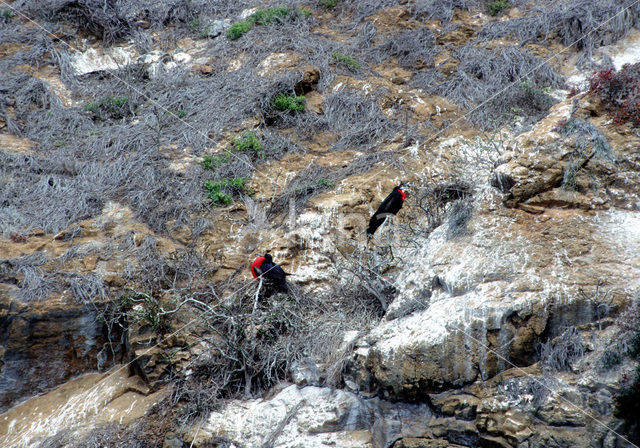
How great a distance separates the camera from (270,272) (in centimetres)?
630

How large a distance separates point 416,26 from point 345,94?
277 centimetres

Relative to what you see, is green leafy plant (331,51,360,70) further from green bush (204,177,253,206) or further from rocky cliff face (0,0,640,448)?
green bush (204,177,253,206)

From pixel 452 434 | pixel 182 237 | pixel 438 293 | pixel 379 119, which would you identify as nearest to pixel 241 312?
pixel 182 237

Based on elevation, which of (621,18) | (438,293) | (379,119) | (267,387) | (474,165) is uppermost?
(621,18)

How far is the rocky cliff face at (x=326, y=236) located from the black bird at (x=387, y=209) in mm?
256

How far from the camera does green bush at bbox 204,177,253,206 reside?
757cm

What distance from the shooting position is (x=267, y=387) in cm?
587

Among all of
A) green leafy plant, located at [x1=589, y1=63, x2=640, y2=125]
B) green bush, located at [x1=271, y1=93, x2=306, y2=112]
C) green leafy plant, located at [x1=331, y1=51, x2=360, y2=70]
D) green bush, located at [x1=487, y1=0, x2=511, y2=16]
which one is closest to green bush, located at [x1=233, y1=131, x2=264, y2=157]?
green bush, located at [x1=271, y1=93, x2=306, y2=112]

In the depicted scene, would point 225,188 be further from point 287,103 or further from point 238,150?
point 287,103

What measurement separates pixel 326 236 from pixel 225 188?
1821 millimetres

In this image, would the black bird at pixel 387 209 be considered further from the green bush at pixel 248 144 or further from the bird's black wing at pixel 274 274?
the green bush at pixel 248 144

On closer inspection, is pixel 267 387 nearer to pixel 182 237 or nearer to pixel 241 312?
pixel 241 312

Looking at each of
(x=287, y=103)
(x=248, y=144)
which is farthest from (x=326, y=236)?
(x=287, y=103)

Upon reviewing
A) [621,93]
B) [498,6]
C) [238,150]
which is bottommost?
[238,150]
